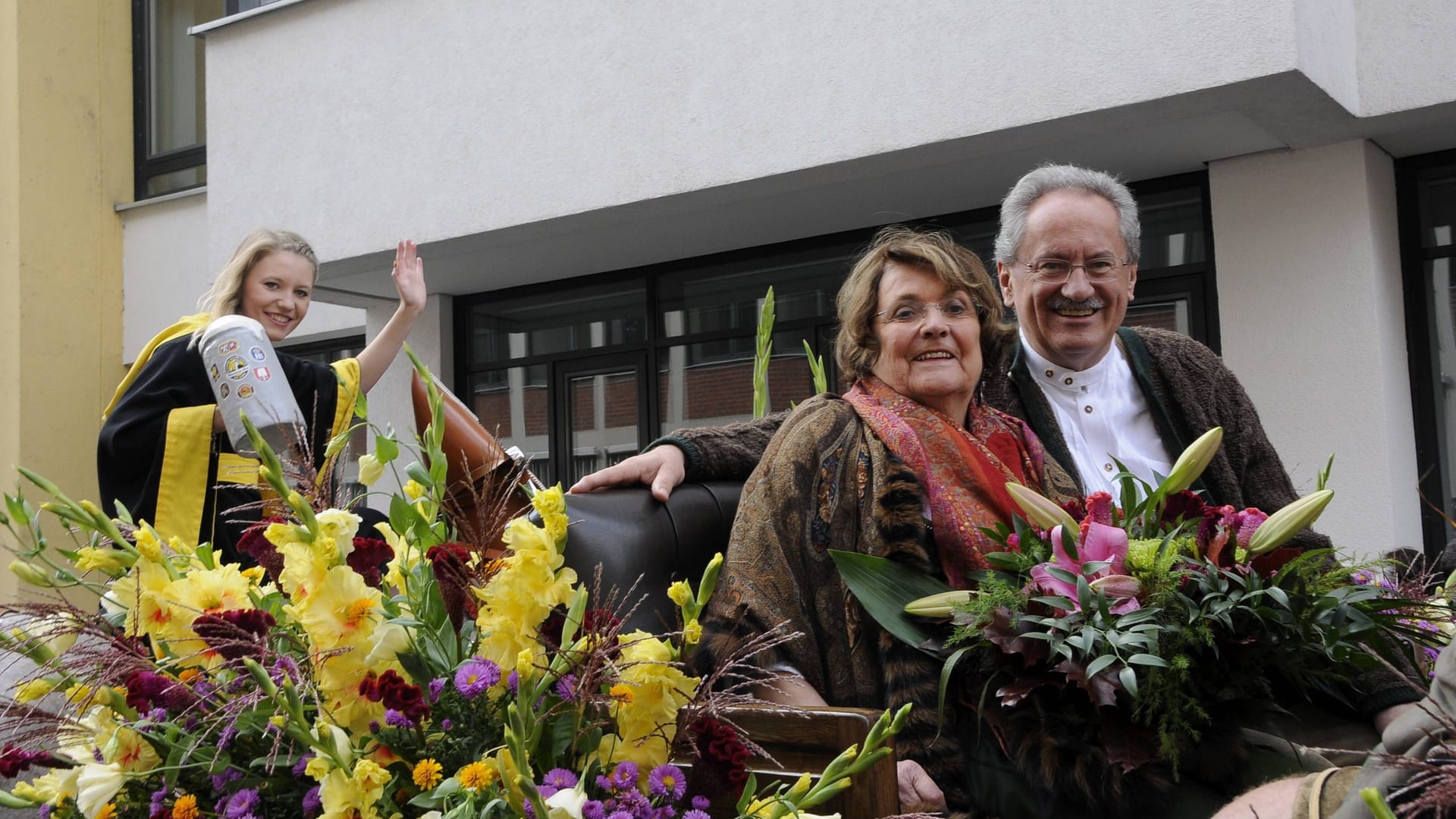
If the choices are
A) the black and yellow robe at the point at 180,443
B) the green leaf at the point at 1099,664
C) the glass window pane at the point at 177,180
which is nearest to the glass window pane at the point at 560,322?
the glass window pane at the point at 177,180

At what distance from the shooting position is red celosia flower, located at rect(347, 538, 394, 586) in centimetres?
135

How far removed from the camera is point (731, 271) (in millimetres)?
7926

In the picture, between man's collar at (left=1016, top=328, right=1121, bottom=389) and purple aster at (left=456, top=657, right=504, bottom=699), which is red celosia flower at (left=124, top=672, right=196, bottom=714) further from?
man's collar at (left=1016, top=328, right=1121, bottom=389)

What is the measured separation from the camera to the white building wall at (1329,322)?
18.4 ft

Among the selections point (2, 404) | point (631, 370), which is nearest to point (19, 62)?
point (2, 404)

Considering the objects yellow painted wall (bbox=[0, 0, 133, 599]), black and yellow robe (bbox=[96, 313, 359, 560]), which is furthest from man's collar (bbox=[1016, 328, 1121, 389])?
yellow painted wall (bbox=[0, 0, 133, 599])

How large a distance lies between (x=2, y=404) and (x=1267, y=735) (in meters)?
9.86

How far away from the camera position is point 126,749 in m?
1.31

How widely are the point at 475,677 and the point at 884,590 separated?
A: 1.09 meters

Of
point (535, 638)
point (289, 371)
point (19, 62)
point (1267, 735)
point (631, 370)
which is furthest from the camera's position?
point (19, 62)

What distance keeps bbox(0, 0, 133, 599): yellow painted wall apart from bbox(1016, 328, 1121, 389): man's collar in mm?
8351

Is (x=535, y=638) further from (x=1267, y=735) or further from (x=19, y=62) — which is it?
(x=19, y=62)

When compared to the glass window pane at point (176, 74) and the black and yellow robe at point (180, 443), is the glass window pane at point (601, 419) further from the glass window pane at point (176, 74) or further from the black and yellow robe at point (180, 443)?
the black and yellow robe at point (180, 443)

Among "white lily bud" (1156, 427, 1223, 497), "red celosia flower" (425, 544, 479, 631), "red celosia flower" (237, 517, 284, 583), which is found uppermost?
"white lily bud" (1156, 427, 1223, 497)
